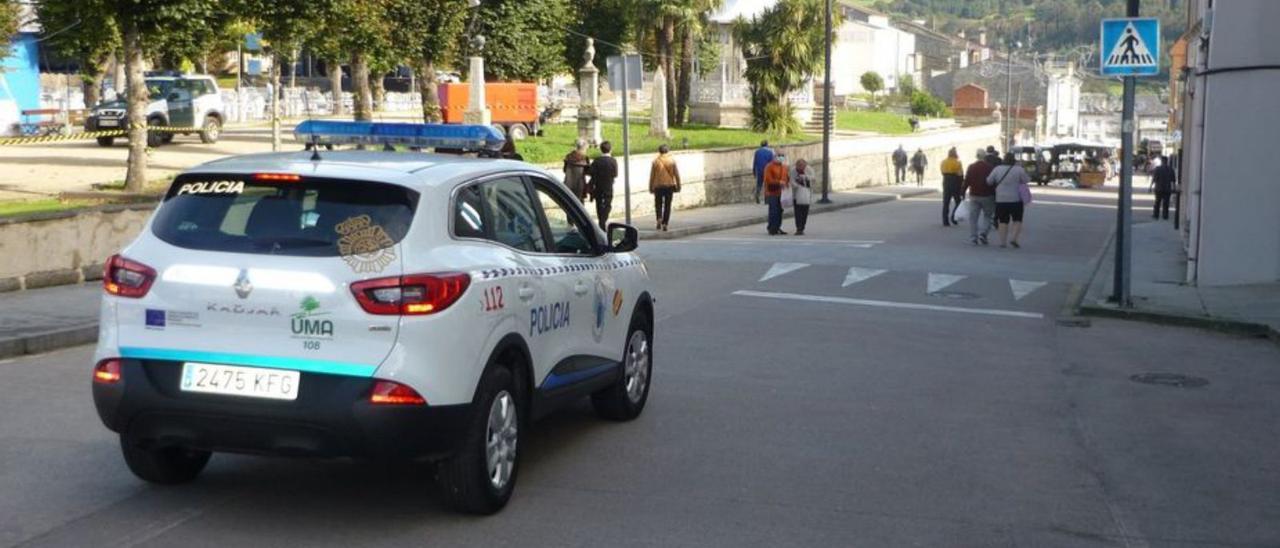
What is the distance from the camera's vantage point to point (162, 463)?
7.25 meters

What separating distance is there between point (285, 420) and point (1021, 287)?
49.0 feet

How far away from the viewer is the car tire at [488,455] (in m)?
6.71

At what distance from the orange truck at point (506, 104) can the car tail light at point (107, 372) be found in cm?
3904

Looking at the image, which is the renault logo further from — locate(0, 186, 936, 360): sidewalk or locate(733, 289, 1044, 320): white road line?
locate(733, 289, 1044, 320): white road line

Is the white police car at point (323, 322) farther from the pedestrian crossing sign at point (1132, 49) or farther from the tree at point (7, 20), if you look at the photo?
the tree at point (7, 20)

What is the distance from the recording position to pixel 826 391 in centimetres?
1088

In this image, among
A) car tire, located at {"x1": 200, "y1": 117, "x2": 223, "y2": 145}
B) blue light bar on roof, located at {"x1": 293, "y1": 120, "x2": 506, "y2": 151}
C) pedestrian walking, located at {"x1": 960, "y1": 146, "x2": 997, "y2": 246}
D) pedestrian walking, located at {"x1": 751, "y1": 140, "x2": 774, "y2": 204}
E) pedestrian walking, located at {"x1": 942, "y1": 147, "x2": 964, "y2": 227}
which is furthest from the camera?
car tire, located at {"x1": 200, "y1": 117, "x2": 223, "y2": 145}

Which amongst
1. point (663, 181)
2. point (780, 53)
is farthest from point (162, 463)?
point (780, 53)

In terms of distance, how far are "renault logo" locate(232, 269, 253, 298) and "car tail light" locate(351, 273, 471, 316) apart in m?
0.47

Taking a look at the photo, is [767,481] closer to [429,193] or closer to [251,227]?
[429,193]

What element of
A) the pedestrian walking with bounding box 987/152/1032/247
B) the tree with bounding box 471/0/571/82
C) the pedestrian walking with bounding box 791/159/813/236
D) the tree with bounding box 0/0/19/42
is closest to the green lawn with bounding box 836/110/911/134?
the tree with bounding box 471/0/571/82

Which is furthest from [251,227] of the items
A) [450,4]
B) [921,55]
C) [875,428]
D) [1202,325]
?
[921,55]

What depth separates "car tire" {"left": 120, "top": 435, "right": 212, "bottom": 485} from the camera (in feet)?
23.5

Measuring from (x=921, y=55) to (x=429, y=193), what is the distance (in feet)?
431
